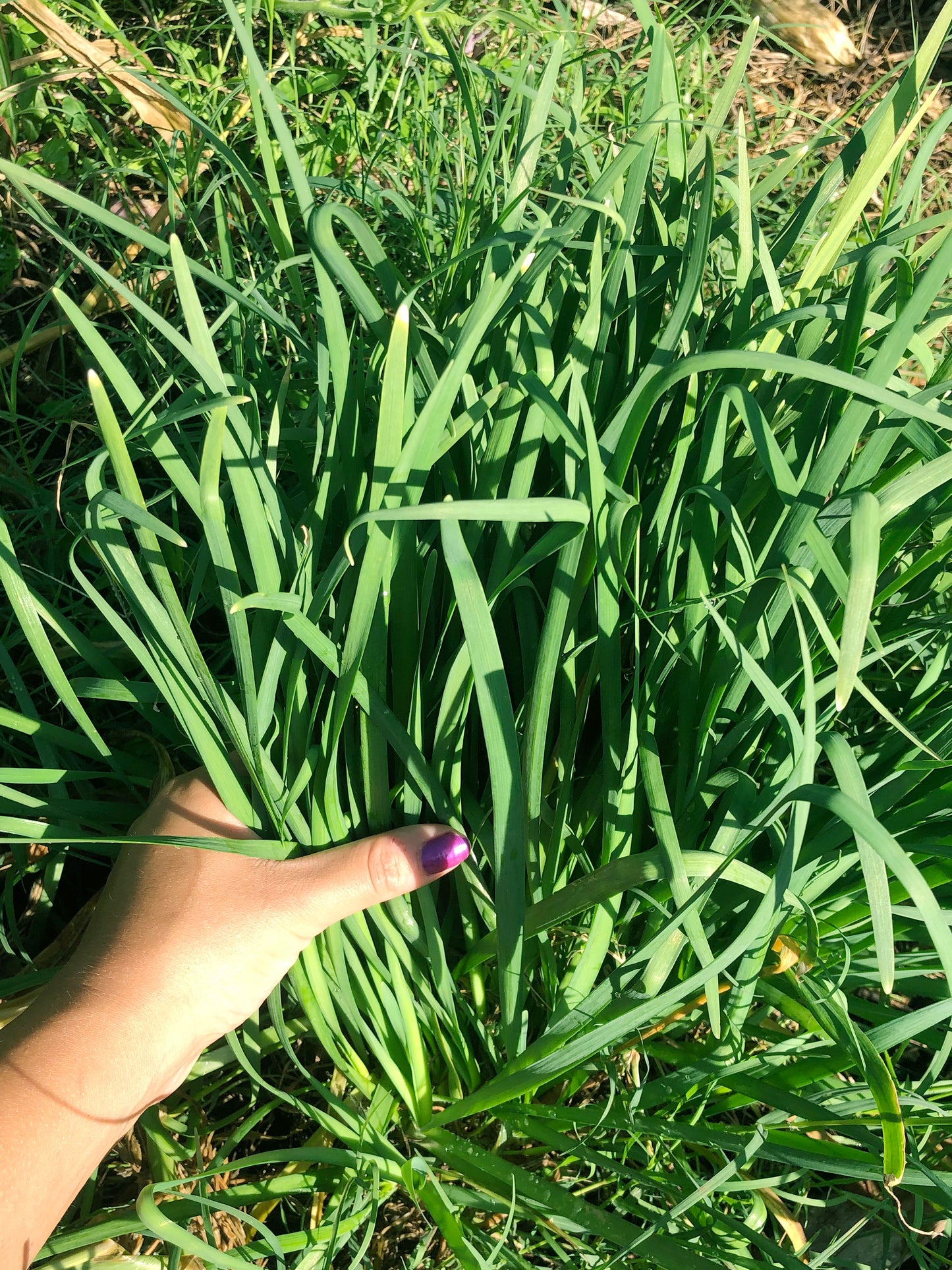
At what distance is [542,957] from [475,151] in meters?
0.87

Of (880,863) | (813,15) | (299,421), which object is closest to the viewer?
(880,863)

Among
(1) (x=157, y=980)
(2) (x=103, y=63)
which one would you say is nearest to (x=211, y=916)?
(1) (x=157, y=980)

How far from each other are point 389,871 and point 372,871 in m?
0.01

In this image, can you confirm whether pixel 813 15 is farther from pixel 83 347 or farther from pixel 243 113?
pixel 83 347

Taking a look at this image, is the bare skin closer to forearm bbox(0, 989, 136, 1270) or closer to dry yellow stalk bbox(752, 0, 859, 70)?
forearm bbox(0, 989, 136, 1270)

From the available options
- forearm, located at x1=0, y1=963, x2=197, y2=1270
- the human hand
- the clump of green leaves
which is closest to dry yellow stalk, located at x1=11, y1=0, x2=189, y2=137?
the clump of green leaves

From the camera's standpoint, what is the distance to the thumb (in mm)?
697

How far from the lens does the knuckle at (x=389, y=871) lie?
0.70 m

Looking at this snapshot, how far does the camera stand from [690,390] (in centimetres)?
68

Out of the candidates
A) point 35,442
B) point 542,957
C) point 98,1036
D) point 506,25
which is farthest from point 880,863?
point 506,25

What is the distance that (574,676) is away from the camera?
2.45 feet

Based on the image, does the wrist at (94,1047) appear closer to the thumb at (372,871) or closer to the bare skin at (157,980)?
the bare skin at (157,980)

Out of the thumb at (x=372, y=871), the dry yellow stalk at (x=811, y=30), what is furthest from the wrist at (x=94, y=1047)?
the dry yellow stalk at (x=811, y=30)

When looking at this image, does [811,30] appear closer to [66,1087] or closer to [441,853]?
[441,853]
